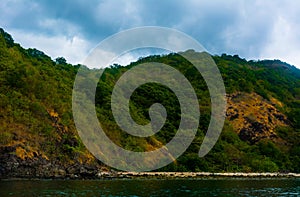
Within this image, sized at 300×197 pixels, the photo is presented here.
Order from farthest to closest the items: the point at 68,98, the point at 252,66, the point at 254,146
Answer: the point at 252,66 → the point at 254,146 → the point at 68,98

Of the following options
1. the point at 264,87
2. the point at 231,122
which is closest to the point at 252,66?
the point at 264,87

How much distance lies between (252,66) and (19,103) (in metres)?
124

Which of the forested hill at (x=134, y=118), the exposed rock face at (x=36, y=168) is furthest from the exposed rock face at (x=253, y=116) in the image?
the exposed rock face at (x=36, y=168)

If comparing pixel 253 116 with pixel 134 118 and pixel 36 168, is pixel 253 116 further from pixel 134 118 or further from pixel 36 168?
pixel 36 168

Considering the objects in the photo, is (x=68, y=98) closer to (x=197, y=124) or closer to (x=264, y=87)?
(x=197, y=124)

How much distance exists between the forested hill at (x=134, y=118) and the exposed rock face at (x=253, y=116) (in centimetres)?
22

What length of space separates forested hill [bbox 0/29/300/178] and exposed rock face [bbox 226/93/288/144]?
0.74ft

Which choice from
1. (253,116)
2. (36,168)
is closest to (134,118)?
(253,116)

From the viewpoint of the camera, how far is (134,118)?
74.1 meters

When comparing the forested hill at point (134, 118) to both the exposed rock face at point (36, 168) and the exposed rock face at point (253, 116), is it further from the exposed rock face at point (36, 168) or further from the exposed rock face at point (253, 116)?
the exposed rock face at point (253, 116)

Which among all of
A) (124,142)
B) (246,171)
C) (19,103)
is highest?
(19,103)

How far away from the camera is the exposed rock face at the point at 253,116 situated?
87562mm

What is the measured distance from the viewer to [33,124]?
48469 mm

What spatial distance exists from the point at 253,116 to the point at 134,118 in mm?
31727
